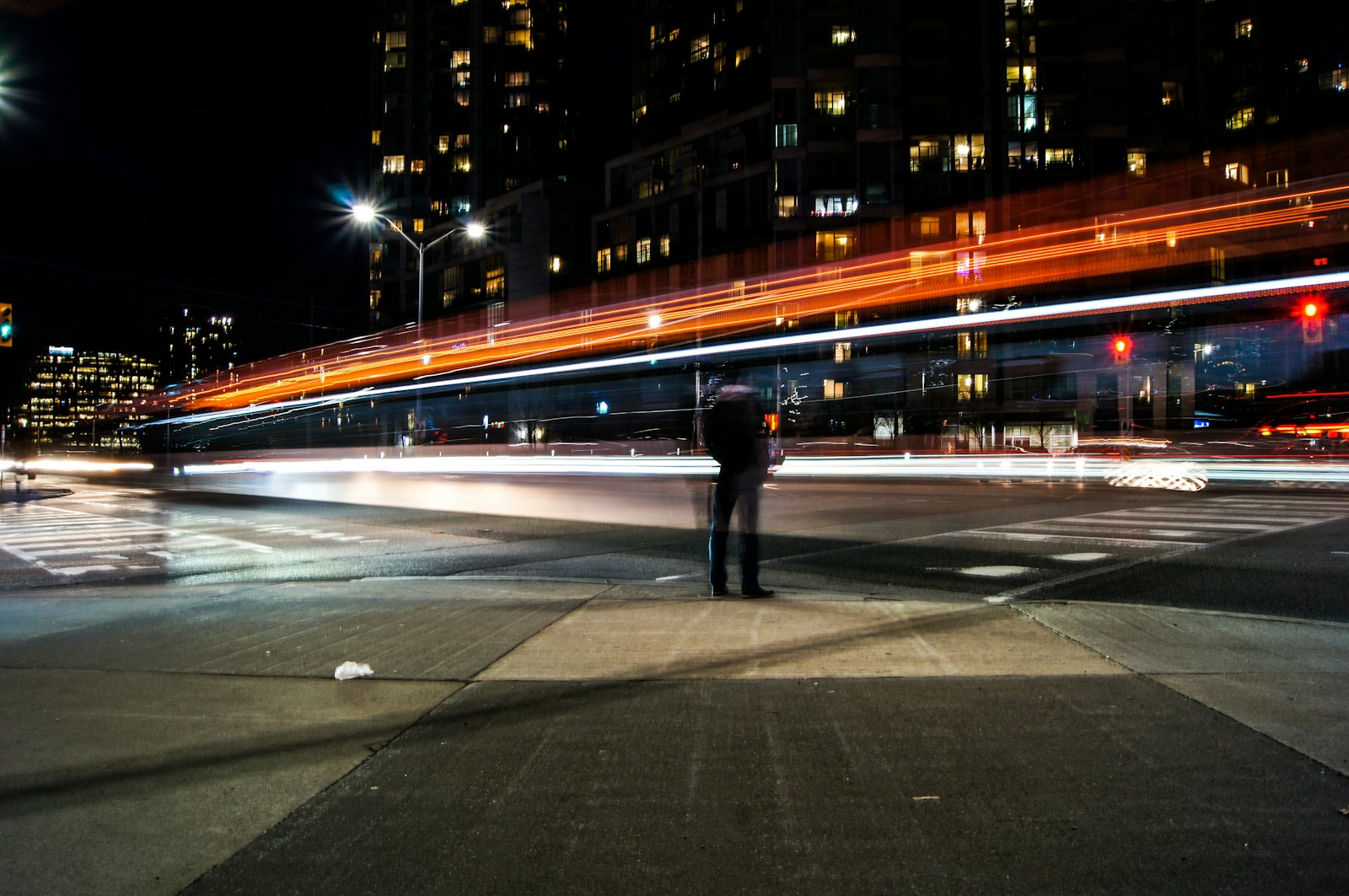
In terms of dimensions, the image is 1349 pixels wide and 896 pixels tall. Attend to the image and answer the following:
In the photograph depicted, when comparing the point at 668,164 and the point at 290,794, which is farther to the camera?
the point at 668,164

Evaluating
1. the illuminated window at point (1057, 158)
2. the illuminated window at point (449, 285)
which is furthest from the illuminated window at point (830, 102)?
the illuminated window at point (449, 285)

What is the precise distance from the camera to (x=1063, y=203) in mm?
67875

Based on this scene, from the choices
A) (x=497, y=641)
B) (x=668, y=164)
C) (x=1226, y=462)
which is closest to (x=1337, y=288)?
(x=1226, y=462)

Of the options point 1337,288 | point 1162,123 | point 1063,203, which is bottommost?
point 1337,288

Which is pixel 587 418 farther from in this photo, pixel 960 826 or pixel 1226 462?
pixel 960 826

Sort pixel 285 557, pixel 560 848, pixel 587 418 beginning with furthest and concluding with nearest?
pixel 587 418, pixel 285 557, pixel 560 848

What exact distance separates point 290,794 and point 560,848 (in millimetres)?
1319

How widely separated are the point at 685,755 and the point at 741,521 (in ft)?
12.2

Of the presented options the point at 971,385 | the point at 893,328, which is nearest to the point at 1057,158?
the point at 971,385

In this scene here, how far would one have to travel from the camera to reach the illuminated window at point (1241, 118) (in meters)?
106

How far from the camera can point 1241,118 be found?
Answer: 351 ft

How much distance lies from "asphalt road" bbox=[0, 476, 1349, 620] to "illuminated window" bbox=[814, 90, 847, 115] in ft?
170

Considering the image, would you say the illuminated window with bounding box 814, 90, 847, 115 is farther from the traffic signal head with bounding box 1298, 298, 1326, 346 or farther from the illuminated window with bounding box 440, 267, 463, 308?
the traffic signal head with bounding box 1298, 298, 1326, 346

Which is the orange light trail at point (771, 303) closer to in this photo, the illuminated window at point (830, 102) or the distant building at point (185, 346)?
the illuminated window at point (830, 102)
